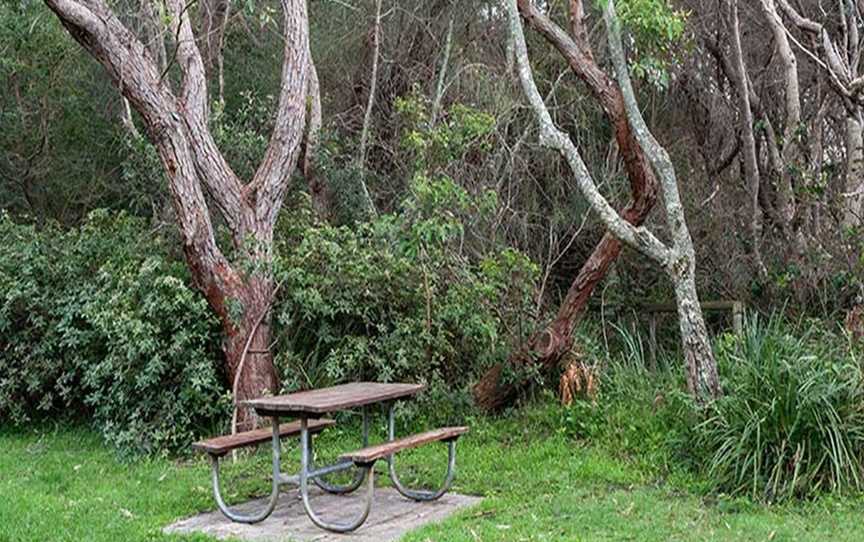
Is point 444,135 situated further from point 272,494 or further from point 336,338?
point 272,494

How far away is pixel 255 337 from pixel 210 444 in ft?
8.73

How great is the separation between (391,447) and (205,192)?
4190 mm

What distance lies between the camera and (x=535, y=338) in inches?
381

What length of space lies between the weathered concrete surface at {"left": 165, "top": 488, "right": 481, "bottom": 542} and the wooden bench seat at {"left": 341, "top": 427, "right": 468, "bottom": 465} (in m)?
0.46

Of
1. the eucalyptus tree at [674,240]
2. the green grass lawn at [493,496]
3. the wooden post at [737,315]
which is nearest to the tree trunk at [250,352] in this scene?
the green grass lawn at [493,496]

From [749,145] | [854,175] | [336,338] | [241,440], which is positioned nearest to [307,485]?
[241,440]

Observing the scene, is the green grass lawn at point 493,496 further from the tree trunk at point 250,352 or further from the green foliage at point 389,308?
the green foliage at point 389,308

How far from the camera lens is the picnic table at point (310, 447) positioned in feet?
20.5

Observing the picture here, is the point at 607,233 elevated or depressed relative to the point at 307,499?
elevated

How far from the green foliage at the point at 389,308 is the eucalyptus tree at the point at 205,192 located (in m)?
0.28

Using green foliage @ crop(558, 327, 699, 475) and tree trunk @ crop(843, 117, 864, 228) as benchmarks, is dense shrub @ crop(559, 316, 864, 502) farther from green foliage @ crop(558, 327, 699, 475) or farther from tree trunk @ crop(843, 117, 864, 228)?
tree trunk @ crop(843, 117, 864, 228)

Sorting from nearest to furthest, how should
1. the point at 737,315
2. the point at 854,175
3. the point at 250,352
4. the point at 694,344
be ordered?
the point at 694,344 < the point at 250,352 < the point at 737,315 < the point at 854,175

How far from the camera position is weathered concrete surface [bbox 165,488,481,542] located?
20.4ft

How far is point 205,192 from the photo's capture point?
31.7 ft
